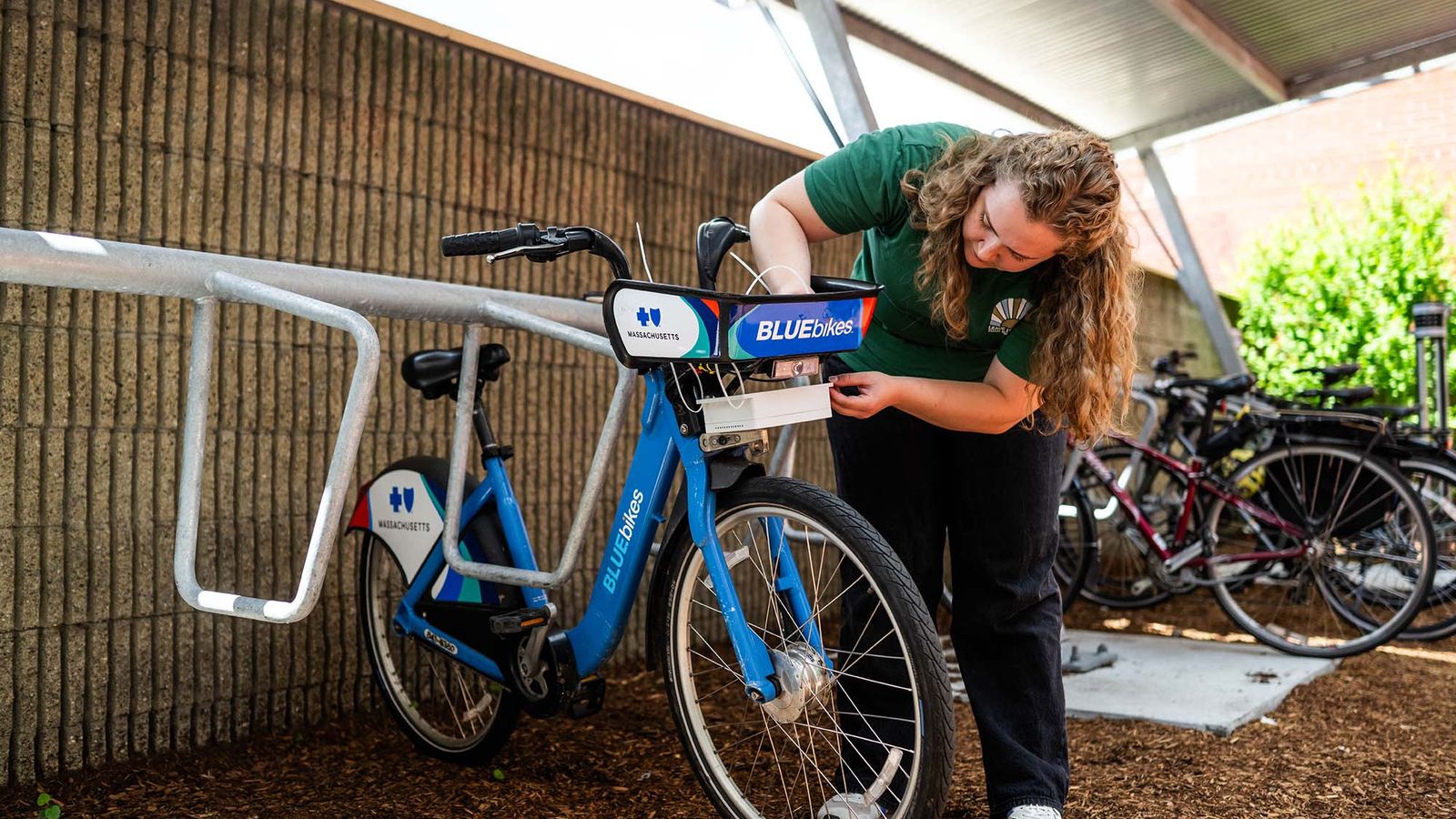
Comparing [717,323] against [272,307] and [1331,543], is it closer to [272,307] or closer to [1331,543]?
[272,307]

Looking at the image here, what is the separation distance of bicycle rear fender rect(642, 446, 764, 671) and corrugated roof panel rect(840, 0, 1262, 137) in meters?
2.70

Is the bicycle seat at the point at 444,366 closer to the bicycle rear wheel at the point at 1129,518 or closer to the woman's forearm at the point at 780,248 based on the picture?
the woman's forearm at the point at 780,248

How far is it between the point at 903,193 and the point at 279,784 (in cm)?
165

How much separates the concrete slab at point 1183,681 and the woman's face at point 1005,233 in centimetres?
164

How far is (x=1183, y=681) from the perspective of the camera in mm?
3369

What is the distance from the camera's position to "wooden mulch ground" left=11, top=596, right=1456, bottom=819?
2.17 meters

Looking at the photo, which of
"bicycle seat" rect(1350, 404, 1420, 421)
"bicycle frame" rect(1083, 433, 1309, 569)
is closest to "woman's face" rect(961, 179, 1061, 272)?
"bicycle frame" rect(1083, 433, 1309, 569)

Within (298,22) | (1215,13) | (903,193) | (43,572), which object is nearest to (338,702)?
(43,572)

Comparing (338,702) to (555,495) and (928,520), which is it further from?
(928,520)

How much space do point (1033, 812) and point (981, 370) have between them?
0.77 meters

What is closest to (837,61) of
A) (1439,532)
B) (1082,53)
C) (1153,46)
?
(1082,53)

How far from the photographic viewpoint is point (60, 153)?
218 cm

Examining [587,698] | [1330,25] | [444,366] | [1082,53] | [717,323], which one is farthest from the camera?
[1082,53]

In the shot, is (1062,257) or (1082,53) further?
(1082,53)
